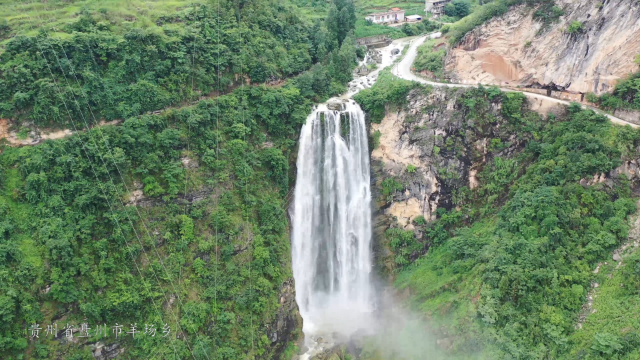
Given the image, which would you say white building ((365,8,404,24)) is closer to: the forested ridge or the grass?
the forested ridge

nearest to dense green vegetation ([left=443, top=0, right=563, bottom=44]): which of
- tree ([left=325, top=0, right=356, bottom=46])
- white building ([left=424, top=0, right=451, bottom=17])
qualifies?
tree ([left=325, top=0, right=356, bottom=46])

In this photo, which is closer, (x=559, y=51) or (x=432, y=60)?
(x=559, y=51)

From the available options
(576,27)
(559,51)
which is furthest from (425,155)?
(576,27)

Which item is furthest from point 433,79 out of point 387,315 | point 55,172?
point 55,172

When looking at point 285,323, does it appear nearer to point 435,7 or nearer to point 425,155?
point 425,155

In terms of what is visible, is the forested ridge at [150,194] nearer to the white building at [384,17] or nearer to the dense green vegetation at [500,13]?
the dense green vegetation at [500,13]
